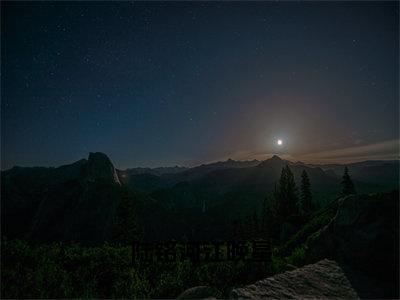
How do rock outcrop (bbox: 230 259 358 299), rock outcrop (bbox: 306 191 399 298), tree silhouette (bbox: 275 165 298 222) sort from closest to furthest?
rock outcrop (bbox: 230 259 358 299), rock outcrop (bbox: 306 191 399 298), tree silhouette (bbox: 275 165 298 222)

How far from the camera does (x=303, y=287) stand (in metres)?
7.36

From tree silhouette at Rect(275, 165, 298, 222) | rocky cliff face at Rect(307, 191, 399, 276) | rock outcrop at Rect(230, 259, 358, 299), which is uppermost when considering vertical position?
rocky cliff face at Rect(307, 191, 399, 276)

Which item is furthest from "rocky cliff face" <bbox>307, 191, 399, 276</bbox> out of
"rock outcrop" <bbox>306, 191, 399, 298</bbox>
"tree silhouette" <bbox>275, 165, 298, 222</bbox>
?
"tree silhouette" <bbox>275, 165, 298, 222</bbox>

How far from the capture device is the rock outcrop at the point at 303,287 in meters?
6.82

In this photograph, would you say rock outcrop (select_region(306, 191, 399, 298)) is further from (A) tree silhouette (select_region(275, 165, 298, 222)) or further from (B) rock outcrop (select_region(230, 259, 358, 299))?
(A) tree silhouette (select_region(275, 165, 298, 222))

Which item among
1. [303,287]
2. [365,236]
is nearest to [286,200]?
[365,236]

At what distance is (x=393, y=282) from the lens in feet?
26.0

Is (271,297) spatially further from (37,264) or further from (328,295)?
(37,264)

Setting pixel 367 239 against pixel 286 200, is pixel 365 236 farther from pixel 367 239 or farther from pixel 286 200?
pixel 286 200

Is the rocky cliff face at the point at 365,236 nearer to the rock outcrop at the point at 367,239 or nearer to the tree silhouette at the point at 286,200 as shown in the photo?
the rock outcrop at the point at 367,239

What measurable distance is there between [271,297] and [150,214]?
14669 centimetres

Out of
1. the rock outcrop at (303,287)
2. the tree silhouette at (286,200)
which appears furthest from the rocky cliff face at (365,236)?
the tree silhouette at (286,200)

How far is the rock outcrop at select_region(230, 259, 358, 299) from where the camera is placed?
22.4ft

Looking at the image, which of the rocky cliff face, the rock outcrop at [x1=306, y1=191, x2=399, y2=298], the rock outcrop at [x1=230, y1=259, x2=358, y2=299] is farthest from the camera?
the rocky cliff face
